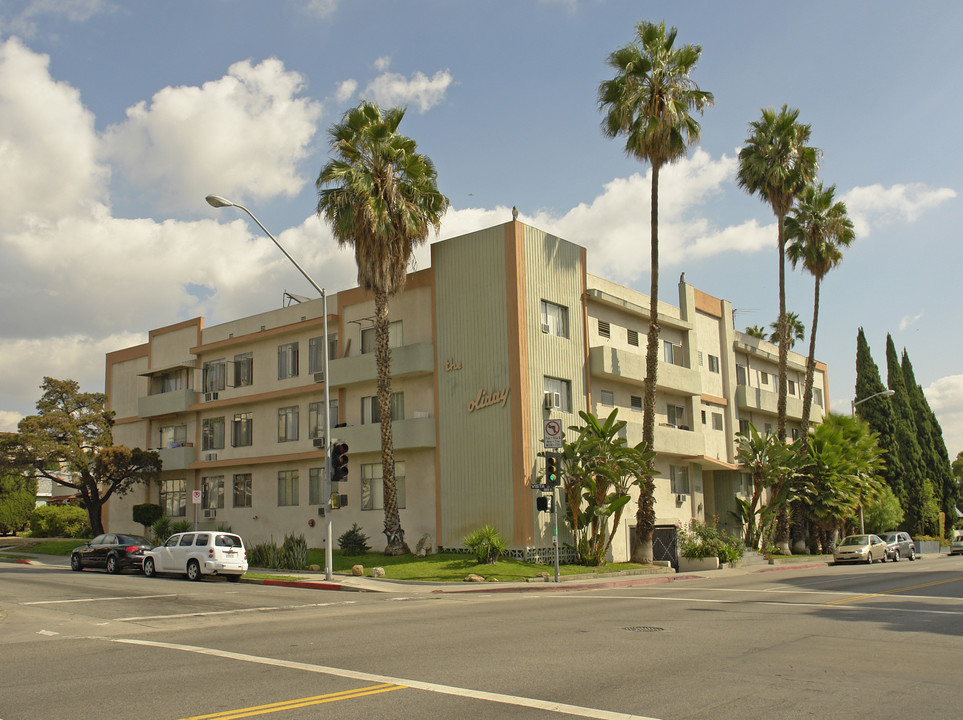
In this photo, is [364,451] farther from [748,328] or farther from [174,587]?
[748,328]

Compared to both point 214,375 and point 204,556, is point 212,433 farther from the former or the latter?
point 204,556

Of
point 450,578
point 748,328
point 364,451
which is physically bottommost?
point 450,578

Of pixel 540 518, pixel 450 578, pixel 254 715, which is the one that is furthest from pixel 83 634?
pixel 540 518

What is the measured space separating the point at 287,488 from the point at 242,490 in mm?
3553

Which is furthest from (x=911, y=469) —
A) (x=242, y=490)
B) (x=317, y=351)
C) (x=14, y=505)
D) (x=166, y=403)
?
(x=14, y=505)

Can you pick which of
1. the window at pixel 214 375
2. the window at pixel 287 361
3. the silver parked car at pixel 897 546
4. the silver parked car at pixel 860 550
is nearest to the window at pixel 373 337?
the window at pixel 287 361

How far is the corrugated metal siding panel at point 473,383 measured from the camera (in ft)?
97.8

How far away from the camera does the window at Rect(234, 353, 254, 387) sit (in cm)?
4028

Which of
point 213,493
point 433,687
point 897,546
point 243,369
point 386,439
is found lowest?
point 897,546

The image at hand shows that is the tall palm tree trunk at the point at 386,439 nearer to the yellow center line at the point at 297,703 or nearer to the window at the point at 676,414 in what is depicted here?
the window at the point at 676,414

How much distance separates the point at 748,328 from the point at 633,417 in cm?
3864

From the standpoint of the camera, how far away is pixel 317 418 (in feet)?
120

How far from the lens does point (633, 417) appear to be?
3612cm

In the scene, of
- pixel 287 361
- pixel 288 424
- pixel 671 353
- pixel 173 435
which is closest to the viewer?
pixel 288 424
